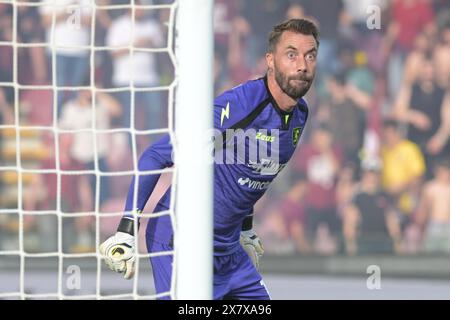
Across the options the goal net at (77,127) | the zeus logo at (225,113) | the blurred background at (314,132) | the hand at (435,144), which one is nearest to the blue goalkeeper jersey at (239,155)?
the zeus logo at (225,113)

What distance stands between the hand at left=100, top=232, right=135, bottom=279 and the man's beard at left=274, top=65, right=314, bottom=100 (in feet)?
3.10

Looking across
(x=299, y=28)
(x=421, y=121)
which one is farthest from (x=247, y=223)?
(x=421, y=121)

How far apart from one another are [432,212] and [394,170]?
541mm

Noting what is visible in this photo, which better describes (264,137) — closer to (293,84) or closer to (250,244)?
(293,84)

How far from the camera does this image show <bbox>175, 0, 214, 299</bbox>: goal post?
12.3 feet

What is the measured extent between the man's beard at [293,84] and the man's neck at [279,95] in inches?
1.2

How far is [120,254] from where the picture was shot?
415 cm

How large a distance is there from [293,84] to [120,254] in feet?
3.42

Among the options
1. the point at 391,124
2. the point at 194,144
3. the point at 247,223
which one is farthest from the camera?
the point at 391,124

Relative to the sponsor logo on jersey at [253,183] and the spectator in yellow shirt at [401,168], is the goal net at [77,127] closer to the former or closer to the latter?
the spectator in yellow shirt at [401,168]

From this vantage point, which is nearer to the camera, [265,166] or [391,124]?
[265,166]

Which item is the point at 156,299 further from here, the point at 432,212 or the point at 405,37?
the point at 405,37
